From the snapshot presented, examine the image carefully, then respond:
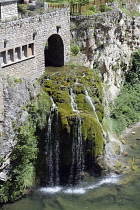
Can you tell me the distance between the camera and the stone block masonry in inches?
A: 1030

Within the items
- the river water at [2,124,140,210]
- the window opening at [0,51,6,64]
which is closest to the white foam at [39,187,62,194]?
the river water at [2,124,140,210]

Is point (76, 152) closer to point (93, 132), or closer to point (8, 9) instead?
point (93, 132)

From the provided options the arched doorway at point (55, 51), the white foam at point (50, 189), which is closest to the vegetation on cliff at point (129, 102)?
the arched doorway at point (55, 51)

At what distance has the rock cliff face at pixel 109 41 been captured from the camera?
33.2 m

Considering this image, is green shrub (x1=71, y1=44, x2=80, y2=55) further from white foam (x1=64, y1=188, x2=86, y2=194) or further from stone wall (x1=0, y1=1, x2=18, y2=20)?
white foam (x1=64, y1=188, x2=86, y2=194)

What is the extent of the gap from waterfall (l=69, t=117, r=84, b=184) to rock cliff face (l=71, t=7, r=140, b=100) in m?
8.68

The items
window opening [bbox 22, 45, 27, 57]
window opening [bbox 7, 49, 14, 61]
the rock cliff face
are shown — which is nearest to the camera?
window opening [bbox 7, 49, 14, 61]

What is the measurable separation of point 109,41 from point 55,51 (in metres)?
A: 5.99

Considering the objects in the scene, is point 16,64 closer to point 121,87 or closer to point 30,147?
point 30,147

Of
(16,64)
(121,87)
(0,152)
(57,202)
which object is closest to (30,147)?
(0,152)

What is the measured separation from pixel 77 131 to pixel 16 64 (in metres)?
6.02

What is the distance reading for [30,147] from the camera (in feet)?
85.5

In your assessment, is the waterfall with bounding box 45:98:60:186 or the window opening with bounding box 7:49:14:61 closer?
the waterfall with bounding box 45:98:60:186

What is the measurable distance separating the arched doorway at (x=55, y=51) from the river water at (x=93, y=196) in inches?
382
